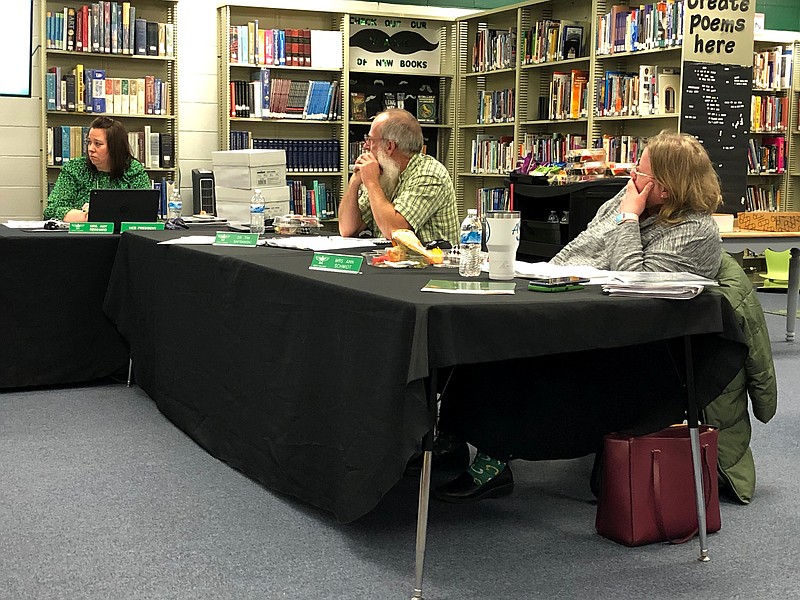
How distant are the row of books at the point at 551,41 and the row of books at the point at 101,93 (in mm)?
2715

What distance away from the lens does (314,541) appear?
106 inches

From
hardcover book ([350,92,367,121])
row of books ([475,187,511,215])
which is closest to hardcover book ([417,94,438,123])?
hardcover book ([350,92,367,121])

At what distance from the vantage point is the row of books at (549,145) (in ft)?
24.0

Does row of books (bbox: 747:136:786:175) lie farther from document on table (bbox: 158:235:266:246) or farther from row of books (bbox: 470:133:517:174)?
document on table (bbox: 158:235:266:246)

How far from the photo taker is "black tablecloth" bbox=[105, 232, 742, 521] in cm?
225

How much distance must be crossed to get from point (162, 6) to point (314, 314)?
5246mm

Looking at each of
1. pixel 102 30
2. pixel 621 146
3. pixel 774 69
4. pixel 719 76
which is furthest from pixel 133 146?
pixel 774 69

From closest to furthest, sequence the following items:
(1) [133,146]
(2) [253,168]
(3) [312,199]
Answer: (2) [253,168] → (1) [133,146] → (3) [312,199]

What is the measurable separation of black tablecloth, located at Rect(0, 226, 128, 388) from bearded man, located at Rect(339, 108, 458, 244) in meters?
1.36

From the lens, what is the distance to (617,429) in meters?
2.88

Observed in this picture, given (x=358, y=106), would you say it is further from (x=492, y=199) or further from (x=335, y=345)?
(x=335, y=345)

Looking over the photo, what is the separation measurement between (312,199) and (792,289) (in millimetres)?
3585

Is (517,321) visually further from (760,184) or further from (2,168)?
(760,184)

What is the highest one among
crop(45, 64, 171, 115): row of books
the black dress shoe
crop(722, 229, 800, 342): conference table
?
crop(45, 64, 171, 115): row of books
